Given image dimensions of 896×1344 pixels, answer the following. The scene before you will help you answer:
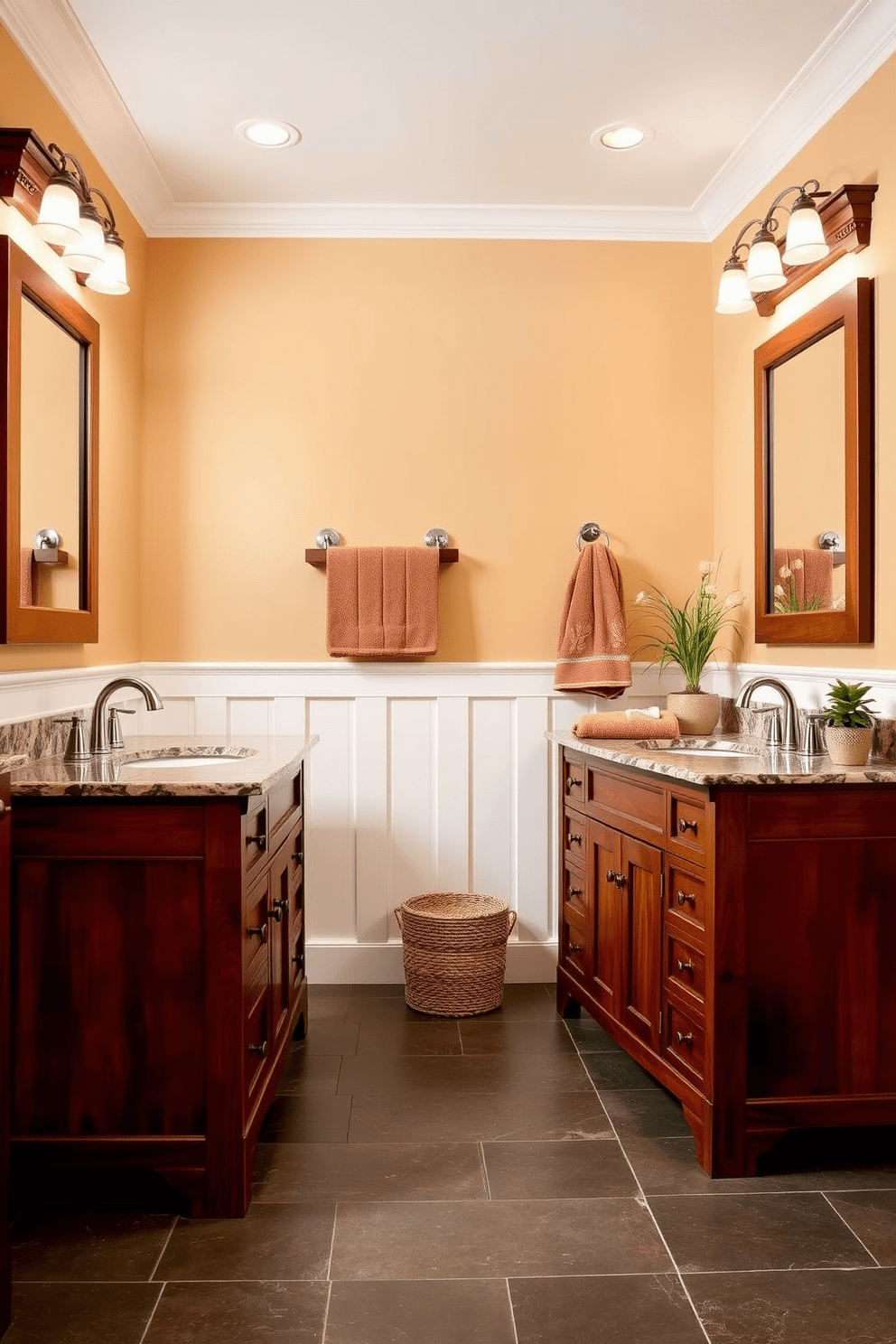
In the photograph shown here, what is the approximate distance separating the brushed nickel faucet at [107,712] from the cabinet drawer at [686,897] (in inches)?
48.2

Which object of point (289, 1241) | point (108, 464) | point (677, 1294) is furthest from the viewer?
point (108, 464)

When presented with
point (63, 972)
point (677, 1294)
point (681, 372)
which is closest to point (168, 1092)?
point (63, 972)

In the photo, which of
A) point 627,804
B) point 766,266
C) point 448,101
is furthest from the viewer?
point 448,101

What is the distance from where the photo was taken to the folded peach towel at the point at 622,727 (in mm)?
2883

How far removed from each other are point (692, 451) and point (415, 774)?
55.7 inches

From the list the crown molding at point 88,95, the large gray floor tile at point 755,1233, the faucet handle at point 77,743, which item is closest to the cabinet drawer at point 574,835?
the large gray floor tile at point 755,1233

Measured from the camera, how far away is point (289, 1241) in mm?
1872

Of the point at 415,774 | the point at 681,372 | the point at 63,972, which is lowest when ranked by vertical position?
the point at 63,972

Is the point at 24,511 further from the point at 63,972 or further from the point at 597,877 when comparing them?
the point at 597,877

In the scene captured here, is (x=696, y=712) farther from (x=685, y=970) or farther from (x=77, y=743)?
(x=77, y=743)

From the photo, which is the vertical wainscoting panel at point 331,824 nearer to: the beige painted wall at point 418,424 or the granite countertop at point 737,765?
the beige painted wall at point 418,424

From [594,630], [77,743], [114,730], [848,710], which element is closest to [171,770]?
[77,743]

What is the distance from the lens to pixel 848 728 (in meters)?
2.21

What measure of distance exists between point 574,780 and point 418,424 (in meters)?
1.29
